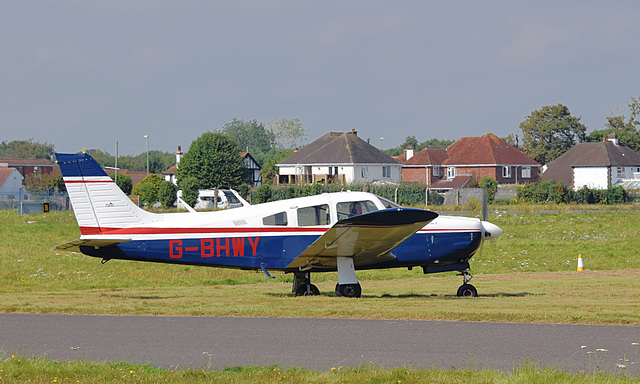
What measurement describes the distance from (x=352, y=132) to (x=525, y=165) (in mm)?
20491

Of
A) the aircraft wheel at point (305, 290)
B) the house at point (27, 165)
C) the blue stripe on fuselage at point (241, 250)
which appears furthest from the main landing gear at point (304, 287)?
the house at point (27, 165)

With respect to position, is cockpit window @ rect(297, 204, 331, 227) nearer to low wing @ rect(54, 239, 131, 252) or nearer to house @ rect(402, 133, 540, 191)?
low wing @ rect(54, 239, 131, 252)

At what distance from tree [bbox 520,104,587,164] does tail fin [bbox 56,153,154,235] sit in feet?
328

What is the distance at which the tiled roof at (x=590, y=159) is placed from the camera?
85.9 metres

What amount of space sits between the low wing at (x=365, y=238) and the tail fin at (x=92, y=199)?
378 cm

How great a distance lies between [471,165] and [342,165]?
632 inches

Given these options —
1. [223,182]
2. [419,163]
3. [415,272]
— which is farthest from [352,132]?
[415,272]

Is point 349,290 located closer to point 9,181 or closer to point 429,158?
point 429,158

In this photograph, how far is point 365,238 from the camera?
47.5ft

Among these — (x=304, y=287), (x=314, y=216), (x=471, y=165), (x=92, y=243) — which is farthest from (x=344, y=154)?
(x=92, y=243)

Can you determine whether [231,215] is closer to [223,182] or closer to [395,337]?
[395,337]

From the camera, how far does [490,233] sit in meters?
15.9

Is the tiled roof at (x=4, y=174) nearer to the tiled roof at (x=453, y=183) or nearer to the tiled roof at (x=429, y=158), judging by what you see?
the tiled roof at (x=429, y=158)

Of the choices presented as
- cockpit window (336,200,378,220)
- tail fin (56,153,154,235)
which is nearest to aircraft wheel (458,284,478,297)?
cockpit window (336,200,378,220)
